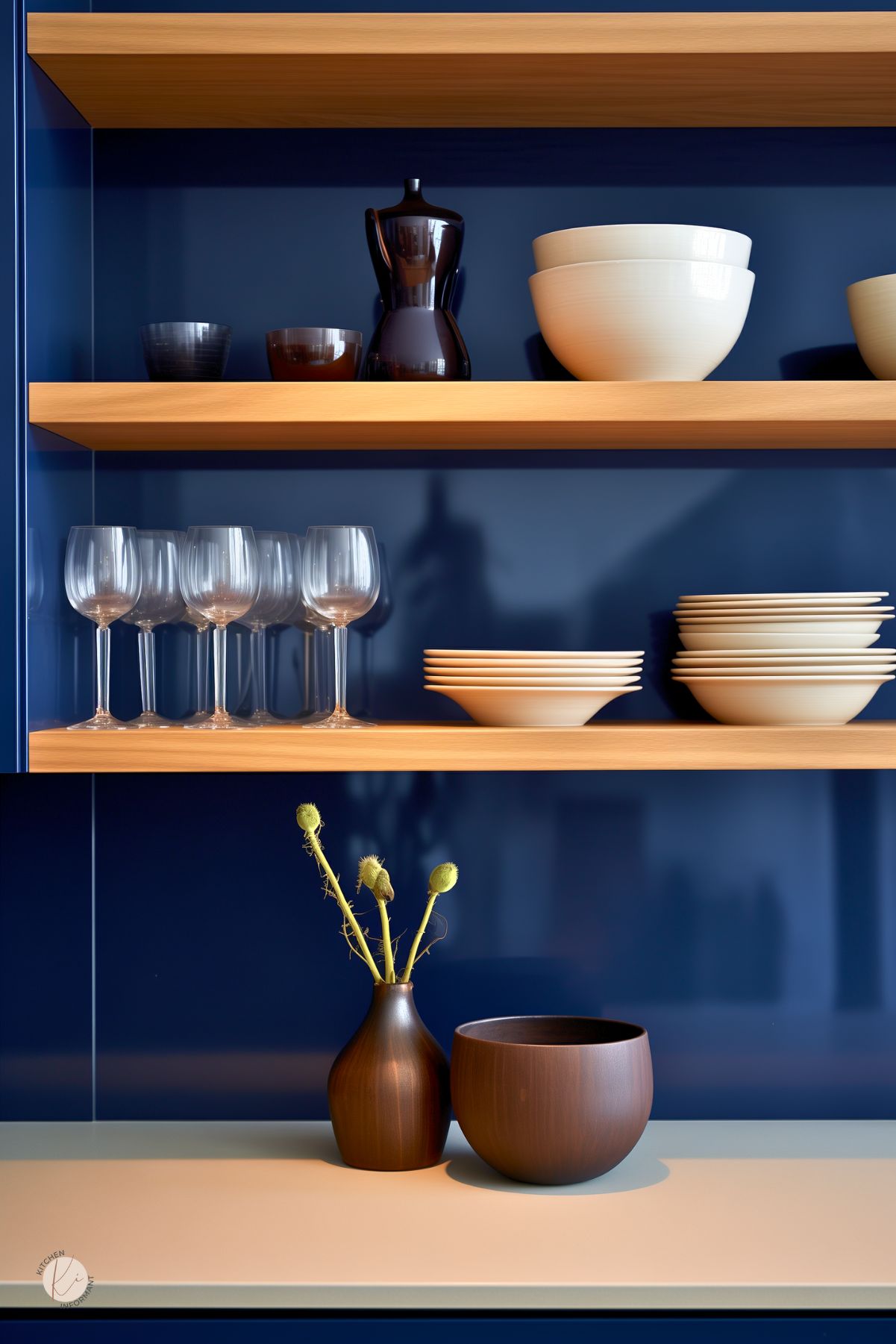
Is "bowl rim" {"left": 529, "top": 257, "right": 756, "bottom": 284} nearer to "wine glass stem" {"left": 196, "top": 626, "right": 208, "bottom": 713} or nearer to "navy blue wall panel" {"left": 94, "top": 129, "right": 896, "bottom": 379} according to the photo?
"navy blue wall panel" {"left": 94, "top": 129, "right": 896, "bottom": 379}

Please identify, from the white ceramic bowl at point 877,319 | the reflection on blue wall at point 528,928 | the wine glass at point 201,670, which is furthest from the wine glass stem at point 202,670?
the white ceramic bowl at point 877,319

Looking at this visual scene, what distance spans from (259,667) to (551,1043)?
0.60 m

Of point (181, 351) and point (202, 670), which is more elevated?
point (181, 351)

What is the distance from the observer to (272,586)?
1548 millimetres

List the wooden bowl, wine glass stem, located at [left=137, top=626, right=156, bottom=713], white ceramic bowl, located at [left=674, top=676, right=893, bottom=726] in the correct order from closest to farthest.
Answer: the wooden bowl → white ceramic bowl, located at [left=674, top=676, right=893, bottom=726] → wine glass stem, located at [left=137, top=626, right=156, bottom=713]

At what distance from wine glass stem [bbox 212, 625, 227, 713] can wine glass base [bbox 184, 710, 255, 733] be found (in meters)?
0.01

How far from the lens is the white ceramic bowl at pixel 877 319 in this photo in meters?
1.52

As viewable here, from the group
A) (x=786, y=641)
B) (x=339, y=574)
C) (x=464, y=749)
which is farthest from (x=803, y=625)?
(x=339, y=574)

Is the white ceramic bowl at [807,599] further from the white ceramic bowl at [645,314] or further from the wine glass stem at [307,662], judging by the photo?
the wine glass stem at [307,662]

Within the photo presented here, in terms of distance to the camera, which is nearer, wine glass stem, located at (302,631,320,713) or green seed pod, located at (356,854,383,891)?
green seed pod, located at (356,854,383,891)

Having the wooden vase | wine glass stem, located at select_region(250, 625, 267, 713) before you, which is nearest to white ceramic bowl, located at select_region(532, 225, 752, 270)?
wine glass stem, located at select_region(250, 625, 267, 713)

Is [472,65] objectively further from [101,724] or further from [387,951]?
[387,951]

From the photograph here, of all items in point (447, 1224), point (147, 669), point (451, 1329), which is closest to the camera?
point (451, 1329)

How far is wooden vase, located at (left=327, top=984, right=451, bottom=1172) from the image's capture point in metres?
1.44
